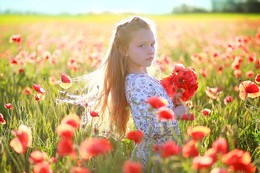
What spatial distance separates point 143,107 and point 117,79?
0.32 m

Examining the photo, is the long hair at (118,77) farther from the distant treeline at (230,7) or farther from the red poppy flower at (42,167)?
the distant treeline at (230,7)

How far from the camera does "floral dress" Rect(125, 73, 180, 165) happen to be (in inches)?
104

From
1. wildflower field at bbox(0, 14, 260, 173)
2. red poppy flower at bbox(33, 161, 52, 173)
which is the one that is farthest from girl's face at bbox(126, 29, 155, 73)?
red poppy flower at bbox(33, 161, 52, 173)

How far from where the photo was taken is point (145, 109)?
2689mm

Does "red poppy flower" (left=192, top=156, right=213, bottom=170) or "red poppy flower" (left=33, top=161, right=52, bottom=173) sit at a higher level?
"red poppy flower" (left=192, top=156, right=213, bottom=170)

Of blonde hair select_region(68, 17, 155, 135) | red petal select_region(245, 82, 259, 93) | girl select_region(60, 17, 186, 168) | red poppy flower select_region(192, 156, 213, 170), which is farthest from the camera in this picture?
blonde hair select_region(68, 17, 155, 135)

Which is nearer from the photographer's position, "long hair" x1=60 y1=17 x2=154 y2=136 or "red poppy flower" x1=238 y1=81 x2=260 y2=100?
"red poppy flower" x1=238 y1=81 x2=260 y2=100

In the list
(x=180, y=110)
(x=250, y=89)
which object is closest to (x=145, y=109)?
(x=180, y=110)

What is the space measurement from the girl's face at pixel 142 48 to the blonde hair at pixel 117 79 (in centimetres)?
4

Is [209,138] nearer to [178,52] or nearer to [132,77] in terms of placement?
[132,77]

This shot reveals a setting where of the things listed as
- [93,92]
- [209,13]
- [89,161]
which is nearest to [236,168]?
[89,161]

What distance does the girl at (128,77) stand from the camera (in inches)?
109

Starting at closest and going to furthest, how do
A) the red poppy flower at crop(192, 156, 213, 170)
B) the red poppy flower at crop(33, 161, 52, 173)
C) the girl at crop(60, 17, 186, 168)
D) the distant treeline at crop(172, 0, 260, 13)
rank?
the red poppy flower at crop(192, 156, 213, 170) → the red poppy flower at crop(33, 161, 52, 173) → the girl at crop(60, 17, 186, 168) → the distant treeline at crop(172, 0, 260, 13)

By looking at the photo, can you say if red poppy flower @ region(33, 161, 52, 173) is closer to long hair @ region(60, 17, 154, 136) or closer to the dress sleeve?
the dress sleeve
